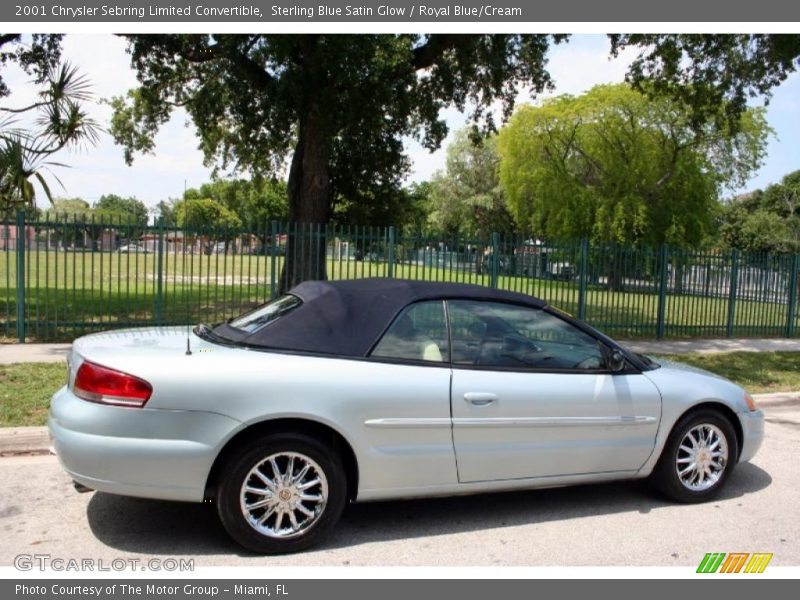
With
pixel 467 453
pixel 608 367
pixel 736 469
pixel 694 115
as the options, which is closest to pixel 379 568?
pixel 467 453

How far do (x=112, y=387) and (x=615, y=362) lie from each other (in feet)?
10.6

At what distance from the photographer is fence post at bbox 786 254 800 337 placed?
16297 mm

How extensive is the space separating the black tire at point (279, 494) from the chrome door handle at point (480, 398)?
34.7 inches

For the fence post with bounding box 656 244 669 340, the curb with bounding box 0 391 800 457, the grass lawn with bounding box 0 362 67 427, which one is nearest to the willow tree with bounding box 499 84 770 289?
the fence post with bounding box 656 244 669 340

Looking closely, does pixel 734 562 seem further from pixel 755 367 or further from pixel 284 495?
pixel 755 367

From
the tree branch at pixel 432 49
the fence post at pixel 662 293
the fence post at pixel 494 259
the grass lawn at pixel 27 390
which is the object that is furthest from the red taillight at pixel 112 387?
the tree branch at pixel 432 49

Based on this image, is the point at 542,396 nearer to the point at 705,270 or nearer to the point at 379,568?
the point at 379,568

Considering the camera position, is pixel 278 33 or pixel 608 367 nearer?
pixel 608 367

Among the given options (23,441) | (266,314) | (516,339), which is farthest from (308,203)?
(516,339)

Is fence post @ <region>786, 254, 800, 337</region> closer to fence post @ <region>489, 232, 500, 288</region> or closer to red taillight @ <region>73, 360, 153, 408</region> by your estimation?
fence post @ <region>489, 232, 500, 288</region>

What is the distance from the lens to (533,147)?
130ft

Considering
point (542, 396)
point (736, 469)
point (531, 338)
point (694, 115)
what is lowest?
point (736, 469)

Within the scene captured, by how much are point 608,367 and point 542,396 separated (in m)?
0.62

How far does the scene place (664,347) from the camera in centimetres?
1334
